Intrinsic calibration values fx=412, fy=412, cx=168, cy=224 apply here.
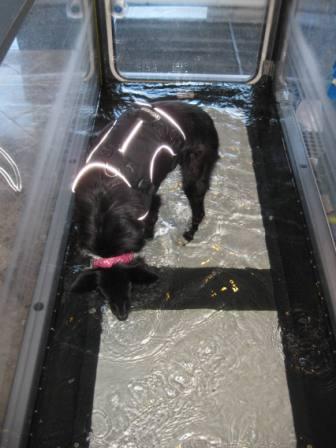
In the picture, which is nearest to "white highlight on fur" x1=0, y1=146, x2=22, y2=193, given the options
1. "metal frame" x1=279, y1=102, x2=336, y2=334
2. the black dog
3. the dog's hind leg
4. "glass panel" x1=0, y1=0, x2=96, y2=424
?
"glass panel" x1=0, y1=0, x2=96, y2=424

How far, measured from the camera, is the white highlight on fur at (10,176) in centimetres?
189

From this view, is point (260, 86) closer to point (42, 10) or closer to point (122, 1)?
point (122, 1)

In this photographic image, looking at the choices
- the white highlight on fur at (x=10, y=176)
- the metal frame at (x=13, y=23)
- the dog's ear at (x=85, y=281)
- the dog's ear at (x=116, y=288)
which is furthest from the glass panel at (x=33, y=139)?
the dog's ear at (x=116, y=288)

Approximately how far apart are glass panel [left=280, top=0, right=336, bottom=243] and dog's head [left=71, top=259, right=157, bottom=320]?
44.9 inches

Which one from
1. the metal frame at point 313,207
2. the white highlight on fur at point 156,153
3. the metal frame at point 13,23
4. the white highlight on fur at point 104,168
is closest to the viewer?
the metal frame at point 13,23

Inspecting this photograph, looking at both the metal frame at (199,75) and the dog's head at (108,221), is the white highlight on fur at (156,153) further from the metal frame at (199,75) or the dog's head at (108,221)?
the metal frame at (199,75)

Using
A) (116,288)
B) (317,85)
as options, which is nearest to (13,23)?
(116,288)

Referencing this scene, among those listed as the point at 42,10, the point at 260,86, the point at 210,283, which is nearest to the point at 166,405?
the point at 210,283

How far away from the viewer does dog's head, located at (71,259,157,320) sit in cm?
176

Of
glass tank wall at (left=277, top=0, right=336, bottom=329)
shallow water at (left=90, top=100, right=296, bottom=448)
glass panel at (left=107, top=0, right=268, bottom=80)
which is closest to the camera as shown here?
shallow water at (left=90, top=100, right=296, bottom=448)

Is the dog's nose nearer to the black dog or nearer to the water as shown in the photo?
the black dog

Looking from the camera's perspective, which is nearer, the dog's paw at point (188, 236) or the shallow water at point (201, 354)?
the shallow water at point (201, 354)

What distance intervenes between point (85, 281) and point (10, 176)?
2.15ft

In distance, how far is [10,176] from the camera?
197 cm
